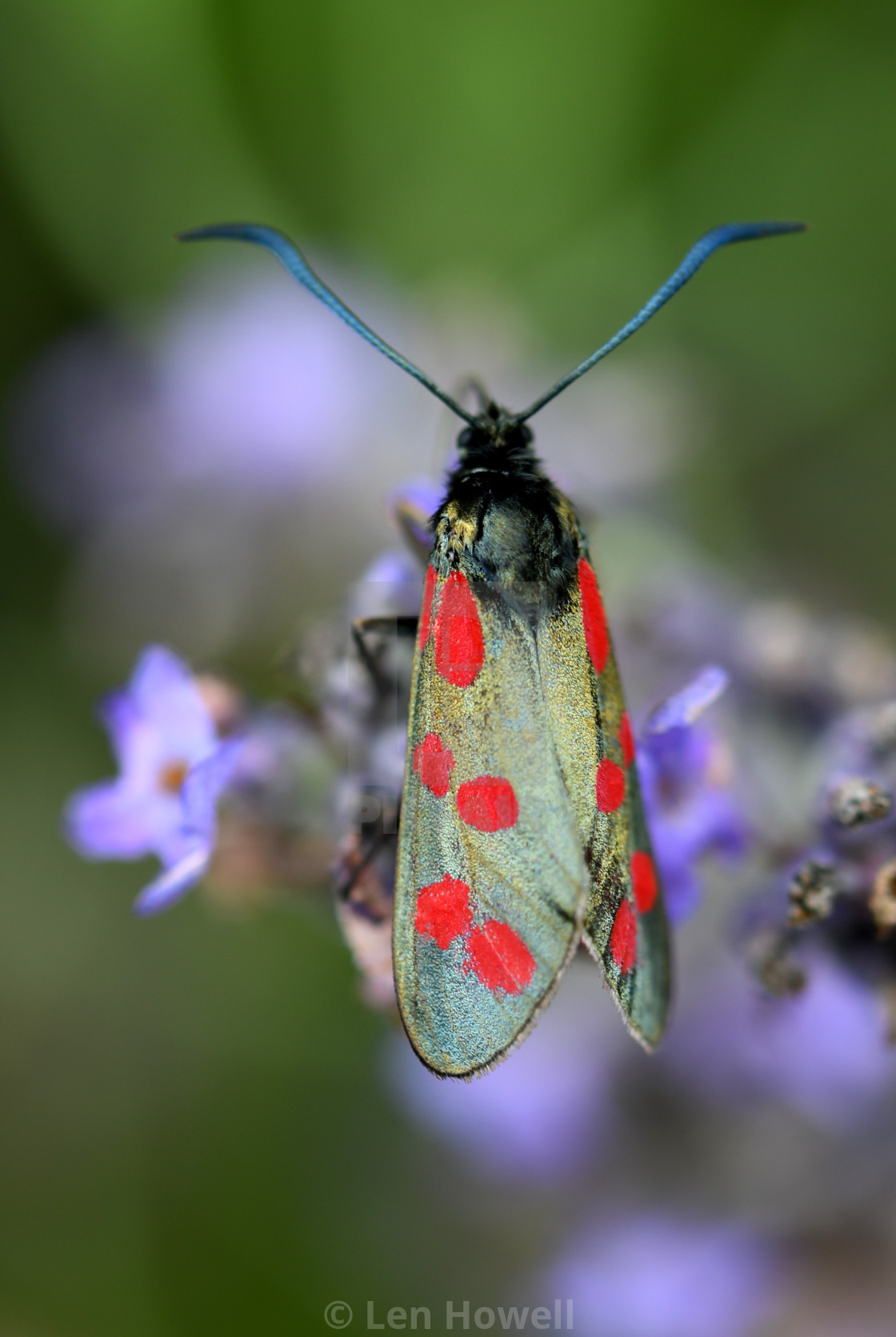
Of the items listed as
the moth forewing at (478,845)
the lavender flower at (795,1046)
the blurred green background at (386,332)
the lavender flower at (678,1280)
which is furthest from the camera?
the blurred green background at (386,332)

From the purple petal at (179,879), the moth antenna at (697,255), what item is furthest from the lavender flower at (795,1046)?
the moth antenna at (697,255)

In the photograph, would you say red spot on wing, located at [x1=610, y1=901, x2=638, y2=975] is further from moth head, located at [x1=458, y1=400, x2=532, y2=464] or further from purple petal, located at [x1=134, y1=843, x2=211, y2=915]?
moth head, located at [x1=458, y1=400, x2=532, y2=464]

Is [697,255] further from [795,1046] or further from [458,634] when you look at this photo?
[795,1046]

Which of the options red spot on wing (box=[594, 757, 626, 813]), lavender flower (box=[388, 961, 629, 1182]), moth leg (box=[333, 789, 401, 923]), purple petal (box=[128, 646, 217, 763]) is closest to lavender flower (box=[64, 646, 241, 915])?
purple petal (box=[128, 646, 217, 763])

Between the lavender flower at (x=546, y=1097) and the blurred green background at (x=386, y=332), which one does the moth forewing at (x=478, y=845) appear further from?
the blurred green background at (x=386, y=332)

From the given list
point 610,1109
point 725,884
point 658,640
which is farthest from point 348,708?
point 610,1109

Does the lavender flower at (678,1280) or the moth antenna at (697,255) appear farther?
the lavender flower at (678,1280)
